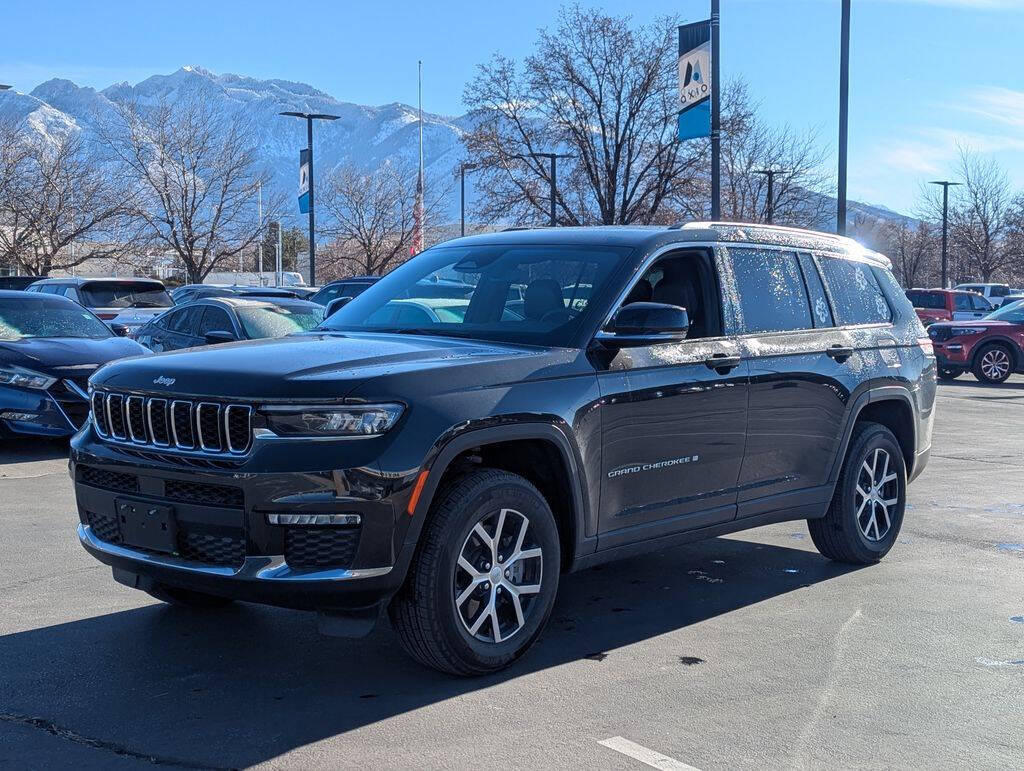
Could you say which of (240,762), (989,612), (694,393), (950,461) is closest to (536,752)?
(240,762)

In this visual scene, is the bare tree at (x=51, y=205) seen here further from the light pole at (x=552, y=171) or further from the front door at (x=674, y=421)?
the front door at (x=674, y=421)

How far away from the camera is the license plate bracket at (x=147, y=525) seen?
4.50 meters

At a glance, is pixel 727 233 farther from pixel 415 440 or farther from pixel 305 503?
pixel 305 503

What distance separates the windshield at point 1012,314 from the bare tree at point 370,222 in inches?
1338

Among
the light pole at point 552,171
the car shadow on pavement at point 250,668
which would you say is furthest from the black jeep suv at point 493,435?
the light pole at point 552,171

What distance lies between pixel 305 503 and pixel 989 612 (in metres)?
3.58

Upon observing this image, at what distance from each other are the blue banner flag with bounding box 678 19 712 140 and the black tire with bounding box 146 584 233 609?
47.7 ft

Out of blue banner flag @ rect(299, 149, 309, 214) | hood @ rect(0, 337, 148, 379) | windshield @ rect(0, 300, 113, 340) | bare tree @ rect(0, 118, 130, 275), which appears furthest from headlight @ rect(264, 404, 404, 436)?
bare tree @ rect(0, 118, 130, 275)

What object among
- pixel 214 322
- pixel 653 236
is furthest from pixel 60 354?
pixel 653 236

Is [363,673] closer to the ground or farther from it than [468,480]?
closer to the ground

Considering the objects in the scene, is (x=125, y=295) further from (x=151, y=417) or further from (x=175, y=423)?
(x=175, y=423)

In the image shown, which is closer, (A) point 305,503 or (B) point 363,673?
(A) point 305,503

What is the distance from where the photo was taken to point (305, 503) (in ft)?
13.9

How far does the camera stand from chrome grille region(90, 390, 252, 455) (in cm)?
439
